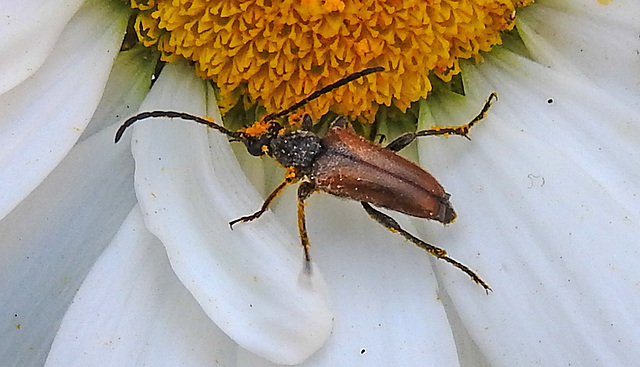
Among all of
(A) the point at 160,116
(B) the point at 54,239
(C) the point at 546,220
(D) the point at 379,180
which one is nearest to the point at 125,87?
(A) the point at 160,116

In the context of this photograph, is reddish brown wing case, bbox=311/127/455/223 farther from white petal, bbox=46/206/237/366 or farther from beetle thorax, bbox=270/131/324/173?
white petal, bbox=46/206/237/366

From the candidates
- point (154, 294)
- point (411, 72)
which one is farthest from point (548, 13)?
point (154, 294)

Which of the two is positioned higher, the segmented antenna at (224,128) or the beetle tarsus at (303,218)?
the segmented antenna at (224,128)

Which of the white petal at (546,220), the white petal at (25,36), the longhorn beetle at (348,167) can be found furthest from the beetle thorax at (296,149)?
the white petal at (25,36)

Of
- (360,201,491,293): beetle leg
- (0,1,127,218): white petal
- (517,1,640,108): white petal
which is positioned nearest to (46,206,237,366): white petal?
(0,1,127,218): white petal

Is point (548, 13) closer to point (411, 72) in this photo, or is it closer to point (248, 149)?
point (411, 72)

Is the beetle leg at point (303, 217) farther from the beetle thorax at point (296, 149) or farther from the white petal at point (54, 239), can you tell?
the white petal at point (54, 239)
